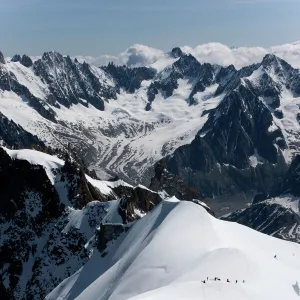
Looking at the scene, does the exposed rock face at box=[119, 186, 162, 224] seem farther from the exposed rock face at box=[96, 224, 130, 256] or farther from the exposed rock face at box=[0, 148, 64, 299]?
the exposed rock face at box=[0, 148, 64, 299]

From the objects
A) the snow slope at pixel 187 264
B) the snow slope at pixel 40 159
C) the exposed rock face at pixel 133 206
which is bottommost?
the exposed rock face at pixel 133 206

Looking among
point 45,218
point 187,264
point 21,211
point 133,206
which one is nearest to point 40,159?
point 21,211

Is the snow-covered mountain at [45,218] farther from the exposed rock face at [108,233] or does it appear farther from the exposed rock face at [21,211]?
the exposed rock face at [108,233]

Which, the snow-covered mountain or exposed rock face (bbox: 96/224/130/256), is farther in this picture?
the snow-covered mountain

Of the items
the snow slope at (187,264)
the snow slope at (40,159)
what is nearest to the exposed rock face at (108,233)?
the snow slope at (187,264)

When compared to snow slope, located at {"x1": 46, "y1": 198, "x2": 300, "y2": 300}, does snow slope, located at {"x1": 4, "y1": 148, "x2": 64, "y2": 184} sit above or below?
above

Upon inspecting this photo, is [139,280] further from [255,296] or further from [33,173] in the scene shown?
[33,173]

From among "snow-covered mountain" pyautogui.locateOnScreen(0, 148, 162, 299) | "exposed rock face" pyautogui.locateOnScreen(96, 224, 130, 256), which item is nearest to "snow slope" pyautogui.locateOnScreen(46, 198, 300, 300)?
"exposed rock face" pyautogui.locateOnScreen(96, 224, 130, 256)

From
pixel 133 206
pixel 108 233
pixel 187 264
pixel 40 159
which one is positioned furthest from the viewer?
pixel 40 159

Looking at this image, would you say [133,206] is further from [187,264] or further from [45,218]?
[187,264]
